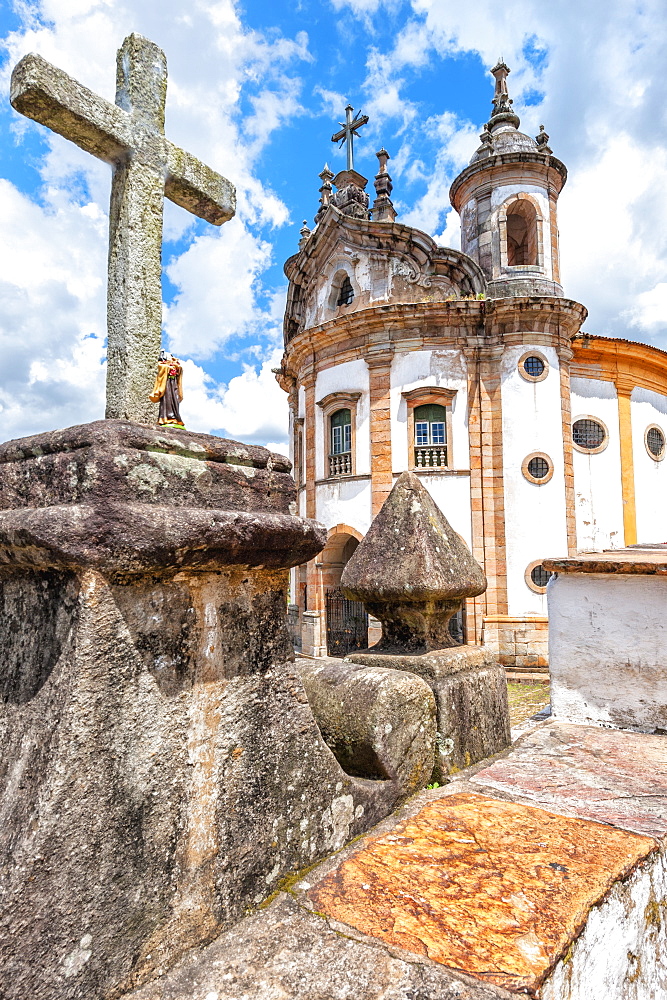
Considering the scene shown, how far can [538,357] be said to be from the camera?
1574 cm

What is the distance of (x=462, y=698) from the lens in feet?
8.29

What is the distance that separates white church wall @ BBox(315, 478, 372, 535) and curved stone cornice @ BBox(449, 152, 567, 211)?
9.15 m

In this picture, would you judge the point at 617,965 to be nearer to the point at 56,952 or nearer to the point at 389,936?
the point at 389,936

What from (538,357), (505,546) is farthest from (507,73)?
(505,546)

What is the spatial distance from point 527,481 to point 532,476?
0.60ft

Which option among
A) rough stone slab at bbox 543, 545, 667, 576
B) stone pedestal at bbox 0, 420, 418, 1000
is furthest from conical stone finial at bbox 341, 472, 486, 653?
rough stone slab at bbox 543, 545, 667, 576

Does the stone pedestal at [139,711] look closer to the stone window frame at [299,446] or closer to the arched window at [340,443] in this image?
the arched window at [340,443]

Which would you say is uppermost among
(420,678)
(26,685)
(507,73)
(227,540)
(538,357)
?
(507,73)

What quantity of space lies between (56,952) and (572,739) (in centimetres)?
252

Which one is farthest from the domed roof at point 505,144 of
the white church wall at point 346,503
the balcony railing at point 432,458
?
the white church wall at point 346,503

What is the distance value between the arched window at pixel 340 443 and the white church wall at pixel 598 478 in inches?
227

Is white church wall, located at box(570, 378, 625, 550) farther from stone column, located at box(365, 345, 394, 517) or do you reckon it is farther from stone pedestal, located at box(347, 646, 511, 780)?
stone pedestal, located at box(347, 646, 511, 780)

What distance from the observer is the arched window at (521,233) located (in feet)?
56.6

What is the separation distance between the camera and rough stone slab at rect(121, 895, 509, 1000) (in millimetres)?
1275
